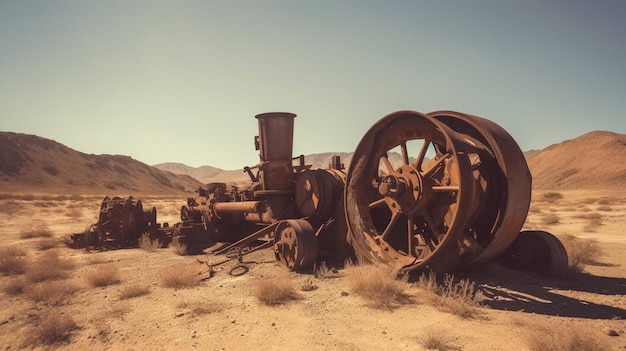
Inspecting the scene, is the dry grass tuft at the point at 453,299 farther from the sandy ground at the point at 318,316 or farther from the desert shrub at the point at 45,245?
the desert shrub at the point at 45,245

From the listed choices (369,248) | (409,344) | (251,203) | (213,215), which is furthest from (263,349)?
(213,215)

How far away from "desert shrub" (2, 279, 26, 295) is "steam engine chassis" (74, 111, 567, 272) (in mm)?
3832

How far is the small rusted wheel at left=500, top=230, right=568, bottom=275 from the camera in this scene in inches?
217

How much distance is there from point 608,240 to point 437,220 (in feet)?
25.1

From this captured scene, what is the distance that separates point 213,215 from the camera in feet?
33.4

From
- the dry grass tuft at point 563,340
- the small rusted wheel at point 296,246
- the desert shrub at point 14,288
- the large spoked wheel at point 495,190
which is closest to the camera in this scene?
the dry grass tuft at point 563,340

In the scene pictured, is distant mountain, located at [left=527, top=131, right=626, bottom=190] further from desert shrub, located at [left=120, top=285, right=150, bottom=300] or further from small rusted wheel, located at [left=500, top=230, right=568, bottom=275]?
desert shrub, located at [left=120, top=285, right=150, bottom=300]

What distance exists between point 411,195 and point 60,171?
66585mm

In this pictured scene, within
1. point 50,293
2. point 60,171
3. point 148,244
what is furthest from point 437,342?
point 60,171

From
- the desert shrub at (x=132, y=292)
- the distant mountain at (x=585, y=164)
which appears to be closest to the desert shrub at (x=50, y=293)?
the desert shrub at (x=132, y=292)

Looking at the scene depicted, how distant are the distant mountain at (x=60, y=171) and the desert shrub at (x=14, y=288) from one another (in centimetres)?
4071

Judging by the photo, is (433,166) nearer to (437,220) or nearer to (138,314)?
(437,220)

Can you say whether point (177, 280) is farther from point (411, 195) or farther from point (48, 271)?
point (411, 195)

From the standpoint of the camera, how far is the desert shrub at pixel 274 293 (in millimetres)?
4852
